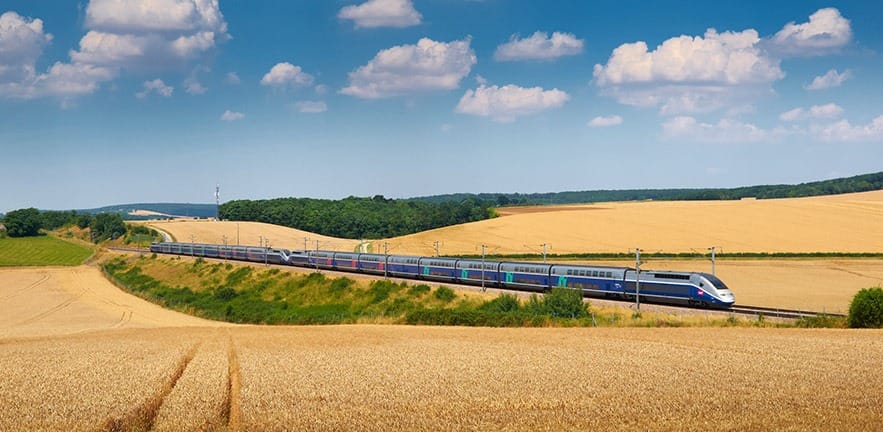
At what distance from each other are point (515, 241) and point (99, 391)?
106m

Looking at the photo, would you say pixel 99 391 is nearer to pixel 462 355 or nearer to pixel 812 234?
pixel 462 355

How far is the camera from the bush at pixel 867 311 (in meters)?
45.9

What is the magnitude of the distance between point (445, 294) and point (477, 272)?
5.38 metres

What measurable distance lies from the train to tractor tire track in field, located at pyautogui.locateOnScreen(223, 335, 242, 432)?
33990 mm

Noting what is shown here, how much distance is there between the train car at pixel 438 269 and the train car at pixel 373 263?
6569mm

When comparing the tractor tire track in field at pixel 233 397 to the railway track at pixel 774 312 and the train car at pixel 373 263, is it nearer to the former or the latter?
the railway track at pixel 774 312

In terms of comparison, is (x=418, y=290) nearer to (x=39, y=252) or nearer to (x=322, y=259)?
(x=322, y=259)

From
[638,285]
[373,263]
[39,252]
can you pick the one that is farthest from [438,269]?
[39,252]

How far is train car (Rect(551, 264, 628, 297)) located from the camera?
61.9 metres

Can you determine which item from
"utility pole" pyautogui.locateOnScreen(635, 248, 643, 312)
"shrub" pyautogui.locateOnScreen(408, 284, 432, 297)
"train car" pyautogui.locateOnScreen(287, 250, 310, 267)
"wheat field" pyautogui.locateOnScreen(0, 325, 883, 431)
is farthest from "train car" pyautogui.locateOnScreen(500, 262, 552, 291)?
"train car" pyautogui.locateOnScreen(287, 250, 310, 267)

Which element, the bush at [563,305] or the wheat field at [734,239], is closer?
the bush at [563,305]

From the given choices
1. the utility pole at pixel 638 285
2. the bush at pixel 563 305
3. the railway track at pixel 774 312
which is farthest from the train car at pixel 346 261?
the railway track at pixel 774 312

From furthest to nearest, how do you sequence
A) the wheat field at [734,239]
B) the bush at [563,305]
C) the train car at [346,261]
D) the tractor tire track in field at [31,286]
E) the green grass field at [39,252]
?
the green grass field at [39,252] < the tractor tire track in field at [31,286] < the train car at [346,261] < the wheat field at [734,239] < the bush at [563,305]

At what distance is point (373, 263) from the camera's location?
9094cm
